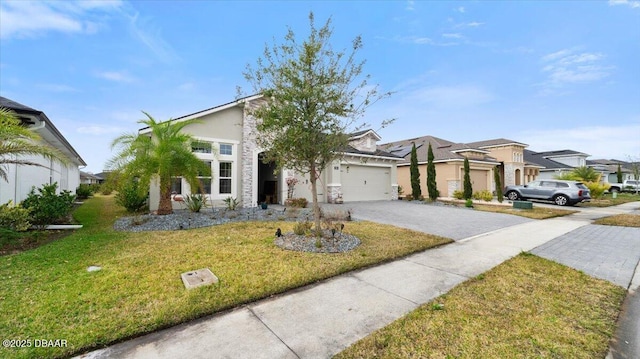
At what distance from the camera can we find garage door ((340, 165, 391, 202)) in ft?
55.7

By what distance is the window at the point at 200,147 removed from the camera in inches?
415

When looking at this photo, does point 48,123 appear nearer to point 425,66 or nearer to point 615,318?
point 615,318

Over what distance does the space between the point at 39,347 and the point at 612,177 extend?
61183mm

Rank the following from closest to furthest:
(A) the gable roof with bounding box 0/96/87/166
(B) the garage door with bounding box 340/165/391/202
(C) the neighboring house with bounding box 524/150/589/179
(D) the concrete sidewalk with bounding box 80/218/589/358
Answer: (D) the concrete sidewalk with bounding box 80/218/589/358, (A) the gable roof with bounding box 0/96/87/166, (B) the garage door with bounding box 340/165/391/202, (C) the neighboring house with bounding box 524/150/589/179

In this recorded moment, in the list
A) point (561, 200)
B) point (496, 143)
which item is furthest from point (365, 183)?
point (496, 143)

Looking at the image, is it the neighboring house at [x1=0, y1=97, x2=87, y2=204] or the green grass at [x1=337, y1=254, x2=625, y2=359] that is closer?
the green grass at [x1=337, y1=254, x2=625, y2=359]

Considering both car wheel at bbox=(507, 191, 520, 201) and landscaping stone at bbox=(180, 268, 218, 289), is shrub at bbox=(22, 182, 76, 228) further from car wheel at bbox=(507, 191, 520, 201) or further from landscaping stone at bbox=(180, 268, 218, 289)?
car wheel at bbox=(507, 191, 520, 201)

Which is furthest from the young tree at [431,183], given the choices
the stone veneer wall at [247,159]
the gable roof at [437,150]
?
the stone veneer wall at [247,159]

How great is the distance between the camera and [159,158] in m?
8.84

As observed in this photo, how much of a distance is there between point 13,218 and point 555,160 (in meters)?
53.9

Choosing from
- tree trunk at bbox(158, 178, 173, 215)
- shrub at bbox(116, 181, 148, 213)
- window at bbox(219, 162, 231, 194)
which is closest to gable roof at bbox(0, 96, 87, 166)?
shrub at bbox(116, 181, 148, 213)

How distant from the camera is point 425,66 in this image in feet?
48.0

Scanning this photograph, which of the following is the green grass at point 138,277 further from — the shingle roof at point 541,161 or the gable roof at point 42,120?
the shingle roof at point 541,161

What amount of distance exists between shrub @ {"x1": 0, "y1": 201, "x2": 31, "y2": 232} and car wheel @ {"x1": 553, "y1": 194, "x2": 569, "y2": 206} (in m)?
26.6
